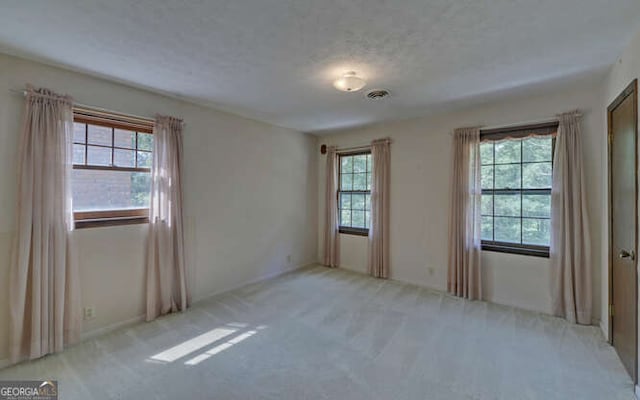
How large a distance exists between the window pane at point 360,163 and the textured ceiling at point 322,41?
194 centimetres

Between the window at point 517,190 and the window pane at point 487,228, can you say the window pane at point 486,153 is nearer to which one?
the window at point 517,190

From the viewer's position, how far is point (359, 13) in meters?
1.77

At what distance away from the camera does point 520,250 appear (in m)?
3.46

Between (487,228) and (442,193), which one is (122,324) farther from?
(487,228)

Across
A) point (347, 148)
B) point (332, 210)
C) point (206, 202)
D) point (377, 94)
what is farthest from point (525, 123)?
point (206, 202)

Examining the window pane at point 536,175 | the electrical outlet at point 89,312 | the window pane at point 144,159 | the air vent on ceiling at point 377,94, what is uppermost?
the air vent on ceiling at point 377,94

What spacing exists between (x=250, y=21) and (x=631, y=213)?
10.3 feet

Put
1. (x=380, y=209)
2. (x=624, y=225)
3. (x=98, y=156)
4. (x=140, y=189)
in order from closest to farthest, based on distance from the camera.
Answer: (x=624, y=225) → (x=98, y=156) → (x=140, y=189) → (x=380, y=209)

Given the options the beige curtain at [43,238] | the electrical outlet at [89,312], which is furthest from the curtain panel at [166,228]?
the beige curtain at [43,238]

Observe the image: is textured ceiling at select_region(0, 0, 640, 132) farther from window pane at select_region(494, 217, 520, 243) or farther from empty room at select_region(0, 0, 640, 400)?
window pane at select_region(494, 217, 520, 243)

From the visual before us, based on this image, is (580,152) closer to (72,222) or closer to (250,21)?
(250,21)

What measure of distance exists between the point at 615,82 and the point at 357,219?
11.8ft

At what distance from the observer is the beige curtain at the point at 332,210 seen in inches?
207

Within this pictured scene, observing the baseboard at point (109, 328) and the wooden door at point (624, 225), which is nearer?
the wooden door at point (624, 225)
